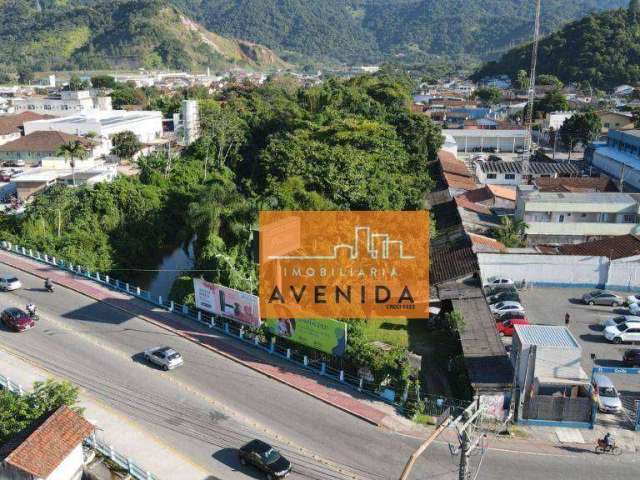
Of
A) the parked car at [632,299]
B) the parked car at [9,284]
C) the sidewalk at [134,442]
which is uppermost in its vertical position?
the parked car at [9,284]

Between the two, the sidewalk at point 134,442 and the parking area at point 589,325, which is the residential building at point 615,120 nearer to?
the parking area at point 589,325

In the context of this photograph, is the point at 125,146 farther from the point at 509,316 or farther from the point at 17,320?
the point at 509,316

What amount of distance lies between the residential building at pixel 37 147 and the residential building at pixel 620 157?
46060 mm

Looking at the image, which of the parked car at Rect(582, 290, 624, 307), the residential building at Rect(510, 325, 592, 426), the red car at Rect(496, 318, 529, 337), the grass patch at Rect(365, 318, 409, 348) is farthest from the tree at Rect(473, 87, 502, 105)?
the residential building at Rect(510, 325, 592, 426)

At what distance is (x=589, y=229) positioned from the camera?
3425 cm

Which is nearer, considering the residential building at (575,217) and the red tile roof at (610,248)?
the red tile roof at (610,248)

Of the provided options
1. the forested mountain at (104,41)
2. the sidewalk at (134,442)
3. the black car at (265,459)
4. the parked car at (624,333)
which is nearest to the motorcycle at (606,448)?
the parked car at (624,333)

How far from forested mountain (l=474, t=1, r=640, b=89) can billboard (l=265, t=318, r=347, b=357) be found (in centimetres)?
11041

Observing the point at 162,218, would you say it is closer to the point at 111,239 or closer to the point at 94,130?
the point at 111,239

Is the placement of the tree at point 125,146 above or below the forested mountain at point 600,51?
below

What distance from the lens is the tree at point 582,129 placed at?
6138cm

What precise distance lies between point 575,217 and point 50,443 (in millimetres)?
31665

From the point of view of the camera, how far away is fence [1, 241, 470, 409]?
20.0 metres

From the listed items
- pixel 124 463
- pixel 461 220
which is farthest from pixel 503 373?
pixel 461 220
